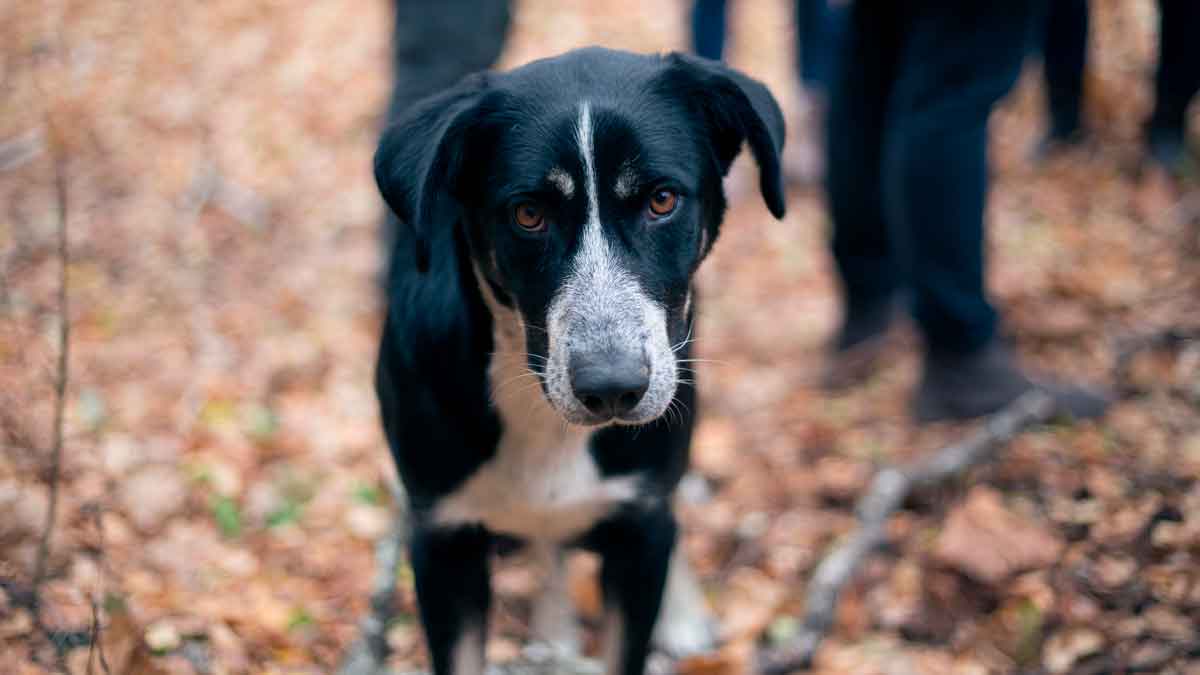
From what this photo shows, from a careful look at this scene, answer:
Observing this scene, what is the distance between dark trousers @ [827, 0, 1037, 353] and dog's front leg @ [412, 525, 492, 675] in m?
1.80

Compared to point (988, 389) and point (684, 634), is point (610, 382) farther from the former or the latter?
point (988, 389)

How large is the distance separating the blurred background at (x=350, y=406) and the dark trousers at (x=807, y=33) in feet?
1.01

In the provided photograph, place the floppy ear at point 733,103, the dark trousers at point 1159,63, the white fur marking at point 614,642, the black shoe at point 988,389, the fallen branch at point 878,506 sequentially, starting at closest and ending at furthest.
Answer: the floppy ear at point 733,103
the white fur marking at point 614,642
the fallen branch at point 878,506
the black shoe at point 988,389
the dark trousers at point 1159,63

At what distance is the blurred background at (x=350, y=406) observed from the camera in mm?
2562

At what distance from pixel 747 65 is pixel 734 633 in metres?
4.86

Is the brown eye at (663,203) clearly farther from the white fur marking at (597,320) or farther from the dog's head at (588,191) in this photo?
the white fur marking at (597,320)

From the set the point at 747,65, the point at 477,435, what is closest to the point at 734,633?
the point at 477,435

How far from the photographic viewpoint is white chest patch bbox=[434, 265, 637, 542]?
2213 mm

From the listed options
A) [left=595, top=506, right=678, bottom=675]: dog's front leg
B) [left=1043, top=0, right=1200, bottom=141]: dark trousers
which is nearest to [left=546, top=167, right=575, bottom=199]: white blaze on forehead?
[left=595, top=506, right=678, bottom=675]: dog's front leg

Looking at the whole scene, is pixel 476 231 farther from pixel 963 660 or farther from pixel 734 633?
pixel 963 660

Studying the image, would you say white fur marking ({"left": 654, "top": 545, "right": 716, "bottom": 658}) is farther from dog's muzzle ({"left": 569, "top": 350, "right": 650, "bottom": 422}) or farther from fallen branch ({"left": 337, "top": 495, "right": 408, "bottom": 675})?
dog's muzzle ({"left": 569, "top": 350, "right": 650, "bottom": 422})

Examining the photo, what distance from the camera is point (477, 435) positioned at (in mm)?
2191

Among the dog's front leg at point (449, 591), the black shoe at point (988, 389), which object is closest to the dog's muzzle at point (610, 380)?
the dog's front leg at point (449, 591)

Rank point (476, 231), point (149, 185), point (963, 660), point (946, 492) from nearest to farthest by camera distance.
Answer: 1. point (476, 231)
2. point (963, 660)
3. point (946, 492)
4. point (149, 185)
